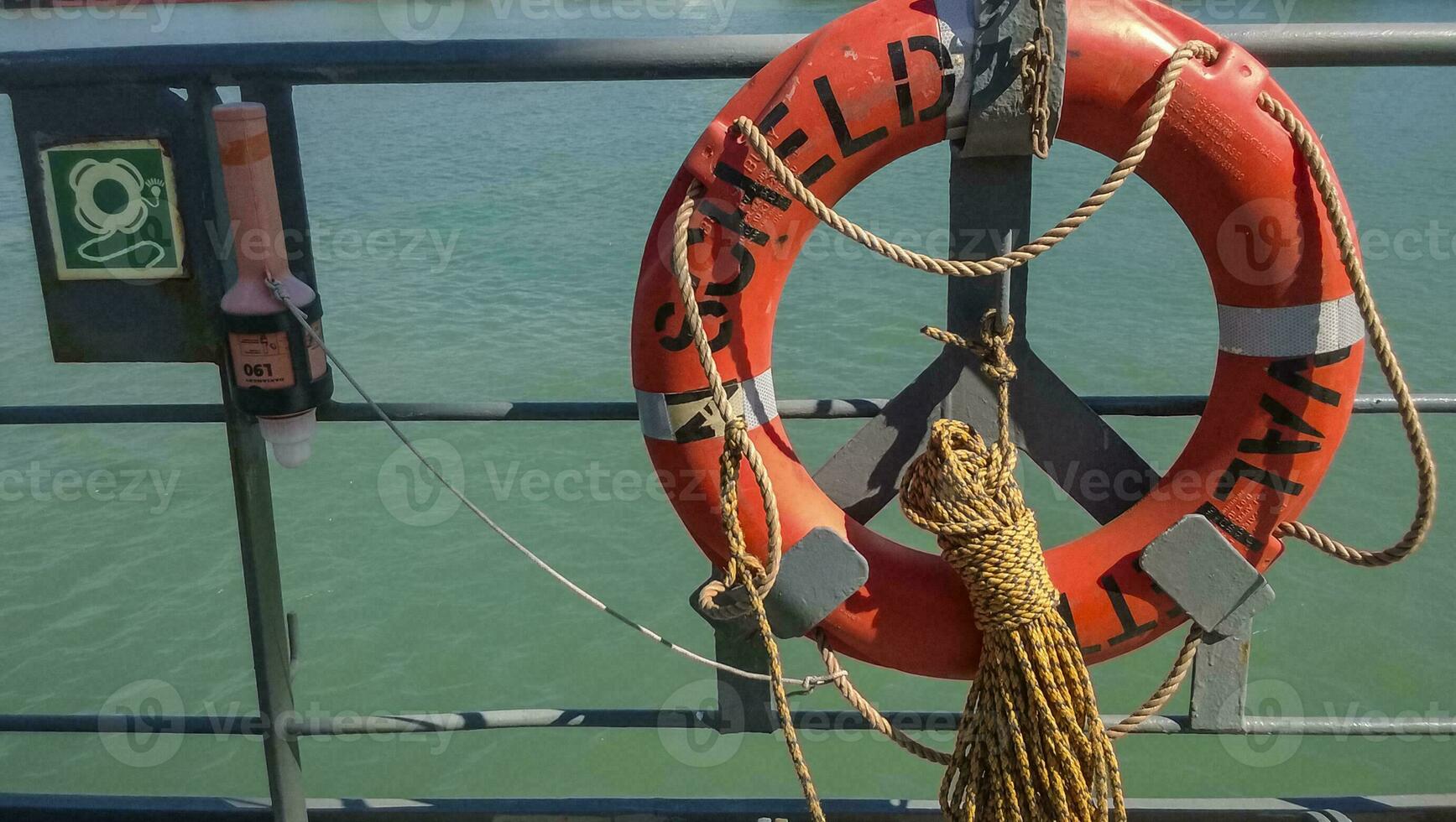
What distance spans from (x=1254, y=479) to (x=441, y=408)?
986mm

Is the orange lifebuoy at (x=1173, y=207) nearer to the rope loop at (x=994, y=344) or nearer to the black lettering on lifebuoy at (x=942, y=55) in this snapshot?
the black lettering on lifebuoy at (x=942, y=55)

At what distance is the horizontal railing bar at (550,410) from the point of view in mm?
1577

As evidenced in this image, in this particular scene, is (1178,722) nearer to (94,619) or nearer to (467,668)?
(467,668)

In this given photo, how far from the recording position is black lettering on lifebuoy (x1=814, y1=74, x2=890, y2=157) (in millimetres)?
1407

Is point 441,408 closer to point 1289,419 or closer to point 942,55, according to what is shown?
point 942,55

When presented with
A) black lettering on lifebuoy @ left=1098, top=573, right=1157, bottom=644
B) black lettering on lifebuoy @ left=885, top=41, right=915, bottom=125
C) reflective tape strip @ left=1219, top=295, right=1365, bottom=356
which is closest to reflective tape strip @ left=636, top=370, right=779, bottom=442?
black lettering on lifebuoy @ left=885, top=41, right=915, bottom=125

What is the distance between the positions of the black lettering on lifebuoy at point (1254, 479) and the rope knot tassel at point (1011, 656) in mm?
237

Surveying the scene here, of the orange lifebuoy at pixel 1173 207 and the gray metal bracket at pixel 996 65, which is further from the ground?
the gray metal bracket at pixel 996 65

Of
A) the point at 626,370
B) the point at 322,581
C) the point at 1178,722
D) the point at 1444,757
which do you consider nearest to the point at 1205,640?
the point at 1178,722

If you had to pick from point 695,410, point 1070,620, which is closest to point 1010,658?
point 1070,620

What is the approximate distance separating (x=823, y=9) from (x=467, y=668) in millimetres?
14814

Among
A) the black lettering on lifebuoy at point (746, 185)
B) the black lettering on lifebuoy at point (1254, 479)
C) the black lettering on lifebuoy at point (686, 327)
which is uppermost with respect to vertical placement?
the black lettering on lifebuoy at point (746, 185)

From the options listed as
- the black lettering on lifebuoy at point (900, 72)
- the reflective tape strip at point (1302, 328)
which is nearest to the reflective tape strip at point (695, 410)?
the black lettering on lifebuoy at point (900, 72)

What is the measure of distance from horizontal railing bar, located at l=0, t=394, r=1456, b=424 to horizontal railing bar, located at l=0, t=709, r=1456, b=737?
1.26 feet
